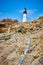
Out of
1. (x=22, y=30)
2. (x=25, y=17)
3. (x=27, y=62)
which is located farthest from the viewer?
(x=25, y=17)

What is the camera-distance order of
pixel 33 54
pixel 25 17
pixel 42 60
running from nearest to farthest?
pixel 42 60, pixel 33 54, pixel 25 17

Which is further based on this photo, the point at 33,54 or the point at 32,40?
the point at 32,40

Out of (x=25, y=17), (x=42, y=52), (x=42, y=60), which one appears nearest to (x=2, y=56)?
(x=42, y=52)

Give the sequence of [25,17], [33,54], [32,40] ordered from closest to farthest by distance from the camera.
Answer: [33,54] → [32,40] → [25,17]

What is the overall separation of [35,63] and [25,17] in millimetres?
56700

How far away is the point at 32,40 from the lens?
3031cm

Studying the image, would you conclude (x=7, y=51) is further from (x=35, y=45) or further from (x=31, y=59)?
(x=31, y=59)

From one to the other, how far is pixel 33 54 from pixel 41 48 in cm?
172

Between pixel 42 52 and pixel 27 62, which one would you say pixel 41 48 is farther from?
pixel 27 62

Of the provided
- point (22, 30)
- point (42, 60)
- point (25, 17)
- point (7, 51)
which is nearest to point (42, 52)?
point (42, 60)

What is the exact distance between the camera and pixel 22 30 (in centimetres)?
4728

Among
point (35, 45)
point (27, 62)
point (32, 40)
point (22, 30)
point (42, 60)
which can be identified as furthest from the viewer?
point (22, 30)

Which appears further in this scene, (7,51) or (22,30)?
(22,30)

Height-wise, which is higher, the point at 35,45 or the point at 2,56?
the point at 35,45
